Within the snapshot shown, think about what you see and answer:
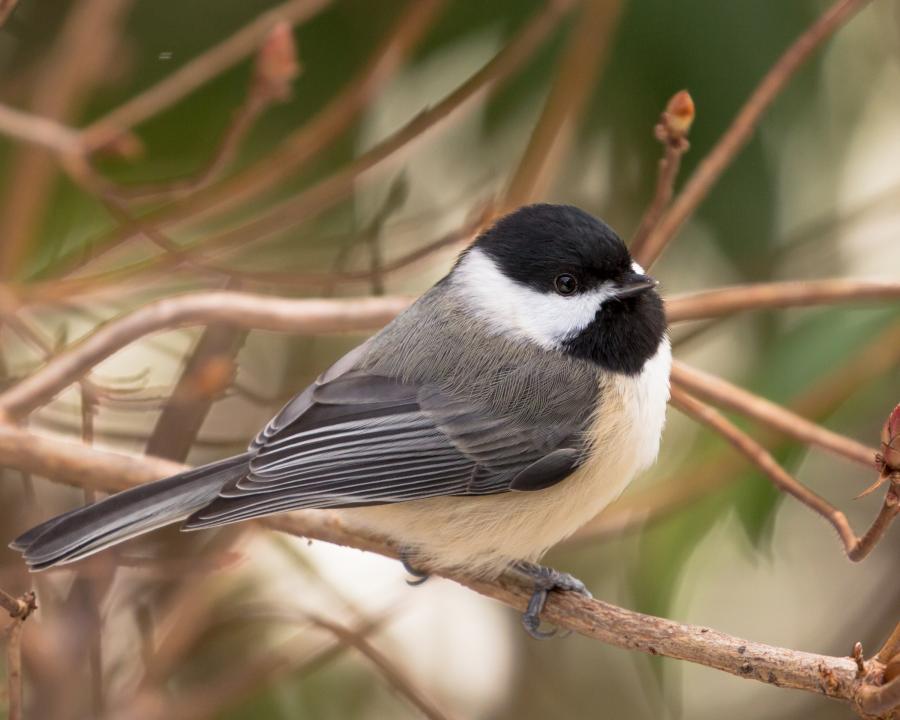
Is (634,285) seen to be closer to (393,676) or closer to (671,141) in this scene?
(671,141)

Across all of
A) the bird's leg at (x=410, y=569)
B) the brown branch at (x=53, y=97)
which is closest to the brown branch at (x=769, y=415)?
the bird's leg at (x=410, y=569)

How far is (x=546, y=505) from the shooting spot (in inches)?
60.3

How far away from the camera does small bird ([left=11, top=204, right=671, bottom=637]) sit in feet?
5.03

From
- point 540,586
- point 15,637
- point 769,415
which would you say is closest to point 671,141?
point 769,415

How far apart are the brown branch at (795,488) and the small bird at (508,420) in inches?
3.7

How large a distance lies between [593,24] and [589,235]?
62 centimetres

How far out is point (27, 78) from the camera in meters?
2.13

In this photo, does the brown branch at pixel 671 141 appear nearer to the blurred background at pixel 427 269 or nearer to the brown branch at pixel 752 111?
the brown branch at pixel 752 111

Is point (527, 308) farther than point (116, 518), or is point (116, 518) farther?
point (527, 308)

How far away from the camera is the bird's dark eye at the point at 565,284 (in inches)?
62.1

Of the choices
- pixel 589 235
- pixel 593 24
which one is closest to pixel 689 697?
pixel 589 235

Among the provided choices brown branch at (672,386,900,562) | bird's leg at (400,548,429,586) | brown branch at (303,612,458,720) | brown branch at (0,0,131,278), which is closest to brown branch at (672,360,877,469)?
brown branch at (672,386,900,562)

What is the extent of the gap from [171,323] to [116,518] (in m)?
0.29

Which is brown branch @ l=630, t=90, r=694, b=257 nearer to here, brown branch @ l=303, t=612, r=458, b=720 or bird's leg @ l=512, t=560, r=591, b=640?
bird's leg @ l=512, t=560, r=591, b=640
